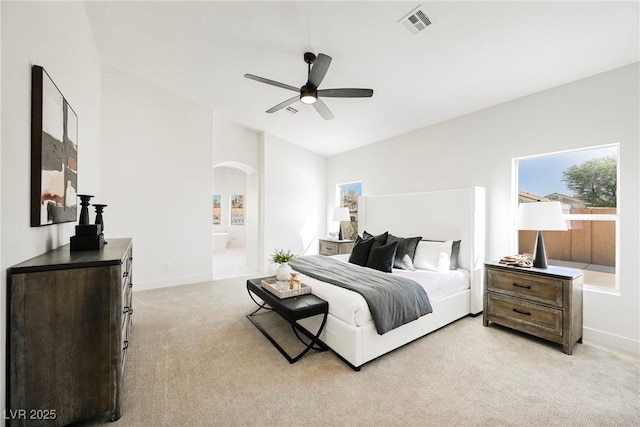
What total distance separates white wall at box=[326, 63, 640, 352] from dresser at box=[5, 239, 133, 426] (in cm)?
410

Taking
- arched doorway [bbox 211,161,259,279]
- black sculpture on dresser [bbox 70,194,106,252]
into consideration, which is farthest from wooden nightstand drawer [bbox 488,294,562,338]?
arched doorway [bbox 211,161,259,279]

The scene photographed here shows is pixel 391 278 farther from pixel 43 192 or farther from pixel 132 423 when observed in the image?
pixel 43 192

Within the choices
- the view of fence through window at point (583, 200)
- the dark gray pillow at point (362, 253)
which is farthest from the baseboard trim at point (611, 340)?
the dark gray pillow at point (362, 253)

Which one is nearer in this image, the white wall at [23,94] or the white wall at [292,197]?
the white wall at [23,94]

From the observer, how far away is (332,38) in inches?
110

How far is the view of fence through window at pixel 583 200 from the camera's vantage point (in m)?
2.77

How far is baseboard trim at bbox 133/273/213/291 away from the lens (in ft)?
14.6

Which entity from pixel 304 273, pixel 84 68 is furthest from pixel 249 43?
pixel 304 273

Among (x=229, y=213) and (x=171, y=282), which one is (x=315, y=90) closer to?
(x=171, y=282)

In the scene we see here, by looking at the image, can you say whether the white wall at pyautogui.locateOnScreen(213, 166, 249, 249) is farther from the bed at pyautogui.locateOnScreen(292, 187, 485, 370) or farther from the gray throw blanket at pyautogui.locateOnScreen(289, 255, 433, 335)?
the gray throw blanket at pyautogui.locateOnScreen(289, 255, 433, 335)

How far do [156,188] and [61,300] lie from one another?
11.5ft

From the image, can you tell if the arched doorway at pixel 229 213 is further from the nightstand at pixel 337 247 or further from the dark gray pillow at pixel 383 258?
the dark gray pillow at pixel 383 258

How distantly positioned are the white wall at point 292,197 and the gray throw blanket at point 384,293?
295 cm

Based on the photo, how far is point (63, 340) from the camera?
1521 mm
